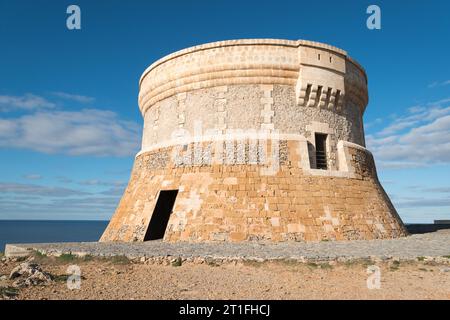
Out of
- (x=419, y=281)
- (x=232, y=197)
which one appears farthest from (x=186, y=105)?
(x=419, y=281)

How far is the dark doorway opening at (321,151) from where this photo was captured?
15.2 metres

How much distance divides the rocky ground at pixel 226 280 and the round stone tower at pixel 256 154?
153 inches

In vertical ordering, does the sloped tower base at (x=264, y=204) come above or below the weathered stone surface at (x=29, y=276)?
above

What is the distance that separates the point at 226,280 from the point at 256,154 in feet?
24.2

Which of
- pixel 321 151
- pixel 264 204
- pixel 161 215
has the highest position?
pixel 321 151

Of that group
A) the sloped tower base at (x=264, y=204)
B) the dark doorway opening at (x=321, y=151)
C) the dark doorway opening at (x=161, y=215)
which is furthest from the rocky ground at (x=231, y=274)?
the dark doorway opening at (x=321, y=151)

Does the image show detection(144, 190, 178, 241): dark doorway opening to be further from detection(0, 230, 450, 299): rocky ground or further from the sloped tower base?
detection(0, 230, 450, 299): rocky ground

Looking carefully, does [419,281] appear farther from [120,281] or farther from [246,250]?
[120,281]

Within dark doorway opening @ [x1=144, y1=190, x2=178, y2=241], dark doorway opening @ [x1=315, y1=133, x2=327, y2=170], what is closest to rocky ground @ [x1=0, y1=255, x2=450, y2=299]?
dark doorway opening @ [x1=144, y1=190, x2=178, y2=241]

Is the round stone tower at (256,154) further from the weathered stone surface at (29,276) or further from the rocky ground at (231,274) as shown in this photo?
the weathered stone surface at (29,276)

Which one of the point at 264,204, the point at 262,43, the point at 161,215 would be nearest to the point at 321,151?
the point at 264,204

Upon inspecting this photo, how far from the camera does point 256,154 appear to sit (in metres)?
13.7

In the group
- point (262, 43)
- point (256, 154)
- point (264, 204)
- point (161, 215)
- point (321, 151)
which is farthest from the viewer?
point (161, 215)

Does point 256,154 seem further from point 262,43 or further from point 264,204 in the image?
point 262,43
